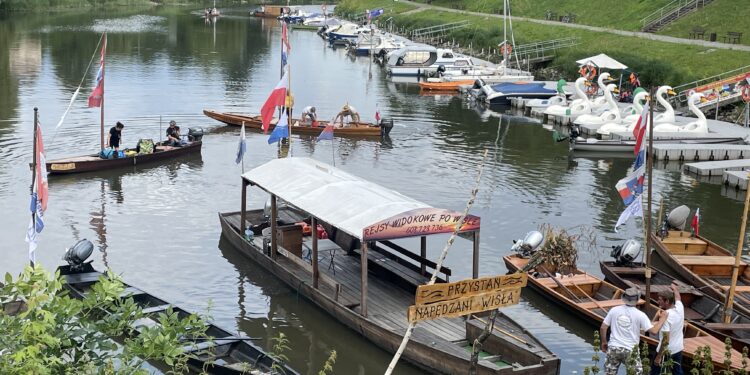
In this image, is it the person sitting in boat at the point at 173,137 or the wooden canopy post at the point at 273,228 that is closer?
the wooden canopy post at the point at 273,228

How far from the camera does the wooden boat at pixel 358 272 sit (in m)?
20.1

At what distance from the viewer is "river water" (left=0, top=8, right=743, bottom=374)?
25250 mm

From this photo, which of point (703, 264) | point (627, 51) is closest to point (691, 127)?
point (703, 264)

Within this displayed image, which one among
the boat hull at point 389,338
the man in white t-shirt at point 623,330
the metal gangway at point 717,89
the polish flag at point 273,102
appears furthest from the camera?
the metal gangway at point 717,89

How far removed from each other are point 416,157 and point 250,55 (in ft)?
155

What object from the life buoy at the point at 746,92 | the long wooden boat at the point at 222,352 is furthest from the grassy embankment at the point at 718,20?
the long wooden boat at the point at 222,352

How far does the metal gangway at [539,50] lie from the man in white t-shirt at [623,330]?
6252cm

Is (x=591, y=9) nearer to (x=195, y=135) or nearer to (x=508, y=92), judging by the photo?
(x=508, y=92)

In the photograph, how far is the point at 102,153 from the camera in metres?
39.3

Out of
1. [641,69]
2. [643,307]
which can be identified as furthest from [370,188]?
[641,69]

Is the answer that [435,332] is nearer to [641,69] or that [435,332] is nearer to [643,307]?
[643,307]

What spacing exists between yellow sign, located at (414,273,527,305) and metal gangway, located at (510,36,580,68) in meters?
66.2

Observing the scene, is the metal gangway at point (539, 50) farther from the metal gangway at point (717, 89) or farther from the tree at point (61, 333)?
the tree at point (61, 333)

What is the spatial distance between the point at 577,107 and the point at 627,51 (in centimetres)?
2031
